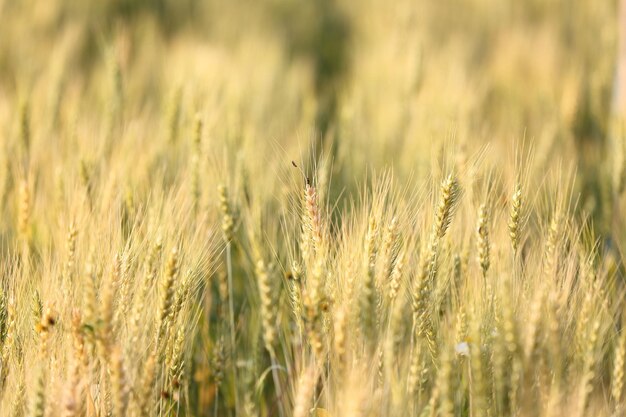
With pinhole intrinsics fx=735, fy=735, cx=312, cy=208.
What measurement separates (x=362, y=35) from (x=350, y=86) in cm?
139

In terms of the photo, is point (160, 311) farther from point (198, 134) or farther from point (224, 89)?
point (224, 89)

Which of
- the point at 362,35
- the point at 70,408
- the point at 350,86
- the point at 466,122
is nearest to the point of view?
the point at 70,408

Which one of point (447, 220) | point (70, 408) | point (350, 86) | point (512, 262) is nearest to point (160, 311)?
point (70, 408)

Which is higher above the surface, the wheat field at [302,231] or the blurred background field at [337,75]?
the blurred background field at [337,75]

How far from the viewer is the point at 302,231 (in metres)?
1.77

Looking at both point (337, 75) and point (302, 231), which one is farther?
point (337, 75)

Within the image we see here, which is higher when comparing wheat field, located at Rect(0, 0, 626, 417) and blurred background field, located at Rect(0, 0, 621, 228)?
blurred background field, located at Rect(0, 0, 621, 228)

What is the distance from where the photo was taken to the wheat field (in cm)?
117

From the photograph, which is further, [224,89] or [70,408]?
[224,89]

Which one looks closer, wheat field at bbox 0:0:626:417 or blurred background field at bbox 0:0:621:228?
wheat field at bbox 0:0:626:417

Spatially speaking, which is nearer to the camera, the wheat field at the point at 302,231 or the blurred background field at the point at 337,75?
the wheat field at the point at 302,231

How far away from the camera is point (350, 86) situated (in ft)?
12.7

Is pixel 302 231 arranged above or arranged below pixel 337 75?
below

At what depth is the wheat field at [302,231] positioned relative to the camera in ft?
3.85
